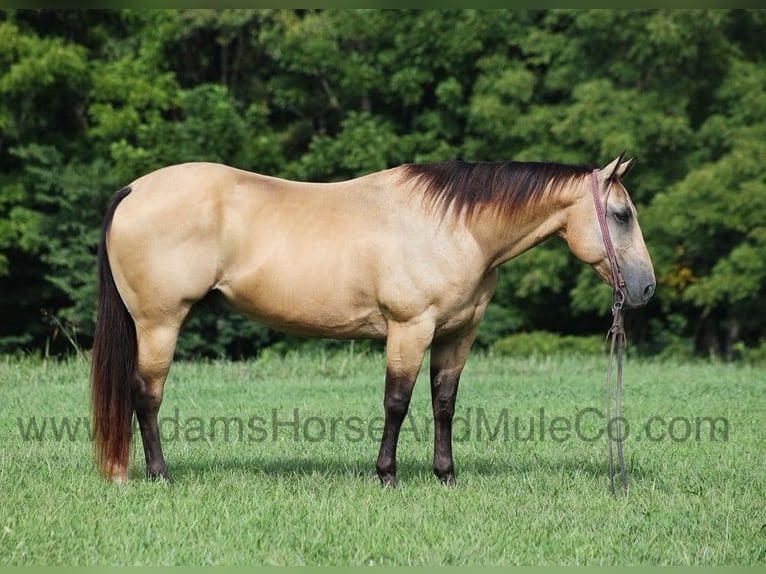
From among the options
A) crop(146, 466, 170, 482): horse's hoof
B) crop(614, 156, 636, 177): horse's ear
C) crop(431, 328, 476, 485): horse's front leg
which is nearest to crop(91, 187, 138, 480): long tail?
crop(146, 466, 170, 482): horse's hoof

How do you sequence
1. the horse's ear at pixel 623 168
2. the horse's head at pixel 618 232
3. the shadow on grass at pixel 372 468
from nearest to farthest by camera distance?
the horse's ear at pixel 623 168
the horse's head at pixel 618 232
the shadow on grass at pixel 372 468

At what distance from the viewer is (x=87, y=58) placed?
2328 centimetres

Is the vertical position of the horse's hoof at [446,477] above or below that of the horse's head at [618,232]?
below

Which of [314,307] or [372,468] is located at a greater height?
[314,307]

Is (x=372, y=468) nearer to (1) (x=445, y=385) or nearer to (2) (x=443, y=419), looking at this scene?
(2) (x=443, y=419)

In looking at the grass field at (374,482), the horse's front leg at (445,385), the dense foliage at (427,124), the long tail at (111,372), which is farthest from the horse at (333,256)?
the dense foliage at (427,124)

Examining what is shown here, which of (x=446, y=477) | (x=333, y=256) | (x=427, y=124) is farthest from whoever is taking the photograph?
(x=427, y=124)

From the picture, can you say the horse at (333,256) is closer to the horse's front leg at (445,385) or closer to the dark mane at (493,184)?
the dark mane at (493,184)

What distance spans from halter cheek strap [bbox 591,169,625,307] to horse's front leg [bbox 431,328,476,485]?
0.90 metres

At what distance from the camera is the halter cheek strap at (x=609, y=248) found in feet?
20.5

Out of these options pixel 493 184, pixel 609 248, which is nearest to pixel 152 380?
pixel 493 184

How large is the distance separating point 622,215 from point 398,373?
62.1 inches

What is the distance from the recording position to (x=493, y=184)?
643 centimetres

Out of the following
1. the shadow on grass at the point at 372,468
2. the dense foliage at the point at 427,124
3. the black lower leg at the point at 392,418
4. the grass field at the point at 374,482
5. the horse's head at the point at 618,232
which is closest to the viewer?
the grass field at the point at 374,482
